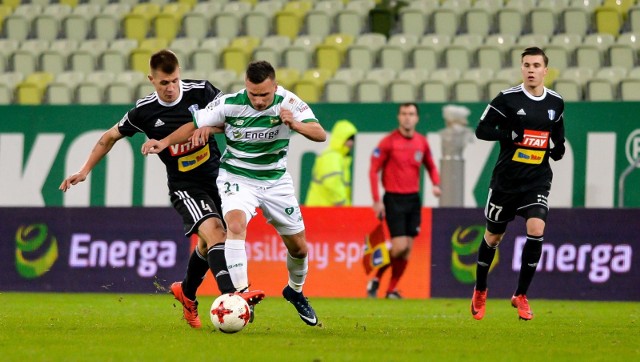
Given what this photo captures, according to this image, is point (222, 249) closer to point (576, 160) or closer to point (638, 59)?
point (576, 160)

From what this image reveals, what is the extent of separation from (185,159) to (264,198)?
877mm

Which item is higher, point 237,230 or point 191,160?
point 191,160

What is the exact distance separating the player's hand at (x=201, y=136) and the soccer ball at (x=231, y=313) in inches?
45.3

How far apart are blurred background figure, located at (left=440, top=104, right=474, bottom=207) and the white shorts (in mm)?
7446

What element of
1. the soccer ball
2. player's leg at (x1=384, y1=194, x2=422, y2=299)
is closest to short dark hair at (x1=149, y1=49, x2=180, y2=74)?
the soccer ball

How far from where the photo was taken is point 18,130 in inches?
726

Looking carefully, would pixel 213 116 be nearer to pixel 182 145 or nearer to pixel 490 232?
pixel 182 145

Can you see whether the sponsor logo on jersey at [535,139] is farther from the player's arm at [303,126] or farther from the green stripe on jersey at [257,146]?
the green stripe on jersey at [257,146]

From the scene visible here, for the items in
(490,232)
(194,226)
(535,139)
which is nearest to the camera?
(194,226)

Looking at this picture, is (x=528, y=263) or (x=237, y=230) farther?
(x=528, y=263)

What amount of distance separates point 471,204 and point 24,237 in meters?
6.13

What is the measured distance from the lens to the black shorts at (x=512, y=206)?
34.3 ft

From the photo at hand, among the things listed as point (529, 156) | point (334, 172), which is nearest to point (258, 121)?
point (529, 156)

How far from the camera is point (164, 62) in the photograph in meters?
9.14
